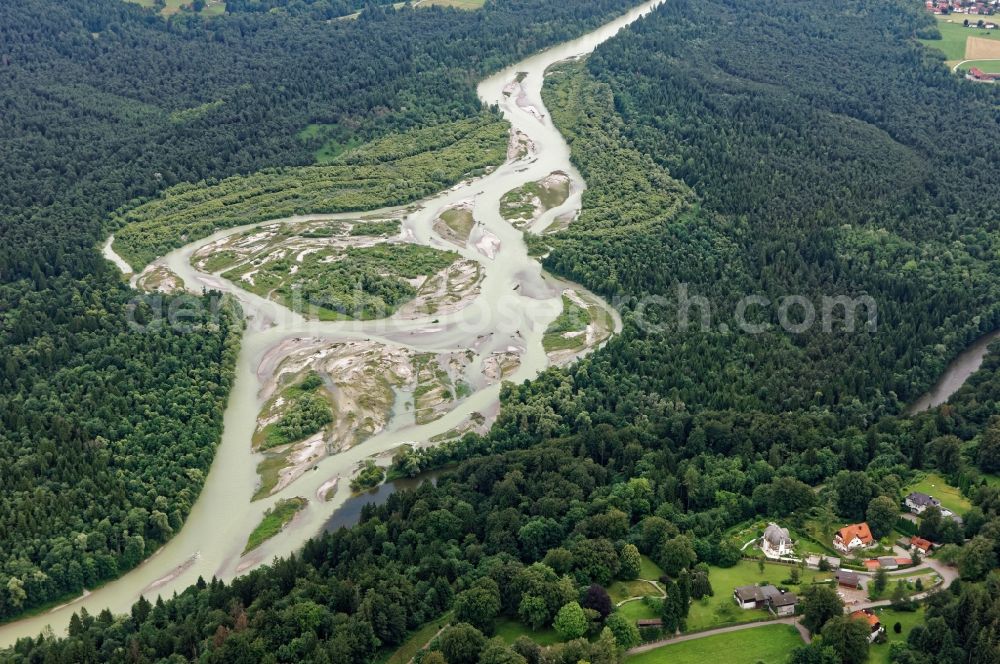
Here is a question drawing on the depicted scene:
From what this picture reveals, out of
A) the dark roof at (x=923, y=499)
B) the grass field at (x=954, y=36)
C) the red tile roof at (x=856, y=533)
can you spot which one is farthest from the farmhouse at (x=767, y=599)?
the grass field at (x=954, y=36)

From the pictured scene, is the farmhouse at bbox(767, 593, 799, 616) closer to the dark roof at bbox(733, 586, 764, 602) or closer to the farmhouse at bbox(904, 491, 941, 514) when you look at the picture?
the dark roof at bbox(733, 586, 764, 602)

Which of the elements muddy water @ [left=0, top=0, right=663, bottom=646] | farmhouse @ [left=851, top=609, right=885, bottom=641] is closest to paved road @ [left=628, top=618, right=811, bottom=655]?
farmhouse @ [left=851, top=609, right=885, bottom=641]

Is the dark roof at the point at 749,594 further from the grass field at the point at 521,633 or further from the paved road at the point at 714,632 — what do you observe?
the grass field at the point at 521,633

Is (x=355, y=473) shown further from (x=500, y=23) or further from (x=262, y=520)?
(x=500, y=23)

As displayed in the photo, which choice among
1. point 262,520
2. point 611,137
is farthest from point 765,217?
point 262,520

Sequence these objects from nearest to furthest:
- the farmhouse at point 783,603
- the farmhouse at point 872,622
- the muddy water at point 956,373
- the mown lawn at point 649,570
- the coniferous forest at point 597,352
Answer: the farmhouse at point 872,622
the farmhouse at point 783,603
the coniferous forest at point 597,352
the mown lawn at point 649,570
the muddy water at point 956,373

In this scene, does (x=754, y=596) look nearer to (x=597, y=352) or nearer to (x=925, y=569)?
(x=925, y=569)
